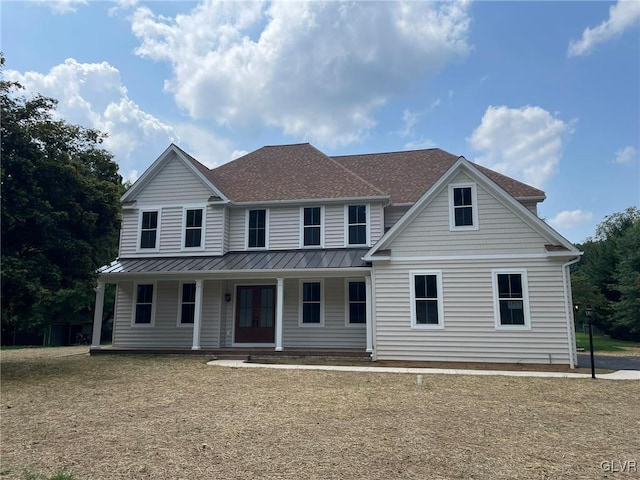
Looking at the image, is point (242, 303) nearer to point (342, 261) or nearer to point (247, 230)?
point (247, 230)

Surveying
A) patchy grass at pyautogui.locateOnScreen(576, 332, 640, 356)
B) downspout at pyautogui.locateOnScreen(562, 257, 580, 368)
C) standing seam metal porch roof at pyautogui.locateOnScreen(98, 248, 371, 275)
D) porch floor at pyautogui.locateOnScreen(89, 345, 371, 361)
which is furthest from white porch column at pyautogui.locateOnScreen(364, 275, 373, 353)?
patchy grass at pyautogui.locateOnScreen(576, 332, 640, 356)

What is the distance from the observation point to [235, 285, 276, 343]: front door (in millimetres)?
15812

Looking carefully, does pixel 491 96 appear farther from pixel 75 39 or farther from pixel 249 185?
pixel 75 39

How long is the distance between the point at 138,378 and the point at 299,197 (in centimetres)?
890

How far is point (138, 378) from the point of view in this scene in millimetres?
10102

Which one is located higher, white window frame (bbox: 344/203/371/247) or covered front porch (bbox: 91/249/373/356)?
white window frame (bbox: 344/203/371/247)

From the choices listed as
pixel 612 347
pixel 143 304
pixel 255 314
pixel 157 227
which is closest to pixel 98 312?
pixel 143 304

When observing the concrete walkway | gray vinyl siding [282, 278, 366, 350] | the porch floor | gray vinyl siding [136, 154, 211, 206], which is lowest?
the concrete walkway

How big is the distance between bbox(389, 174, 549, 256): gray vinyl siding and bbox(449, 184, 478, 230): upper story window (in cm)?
12

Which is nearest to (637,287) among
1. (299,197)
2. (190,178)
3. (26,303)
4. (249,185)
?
(299,197)

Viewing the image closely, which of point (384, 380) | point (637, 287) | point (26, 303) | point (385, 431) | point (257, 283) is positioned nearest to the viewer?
point (385, 431)

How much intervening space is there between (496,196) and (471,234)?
55.2 inches

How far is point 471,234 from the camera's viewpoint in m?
12.9

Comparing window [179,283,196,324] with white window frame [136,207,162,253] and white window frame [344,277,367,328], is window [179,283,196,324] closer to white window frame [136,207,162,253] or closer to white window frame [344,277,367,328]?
white window frame [136,207,162,253]
